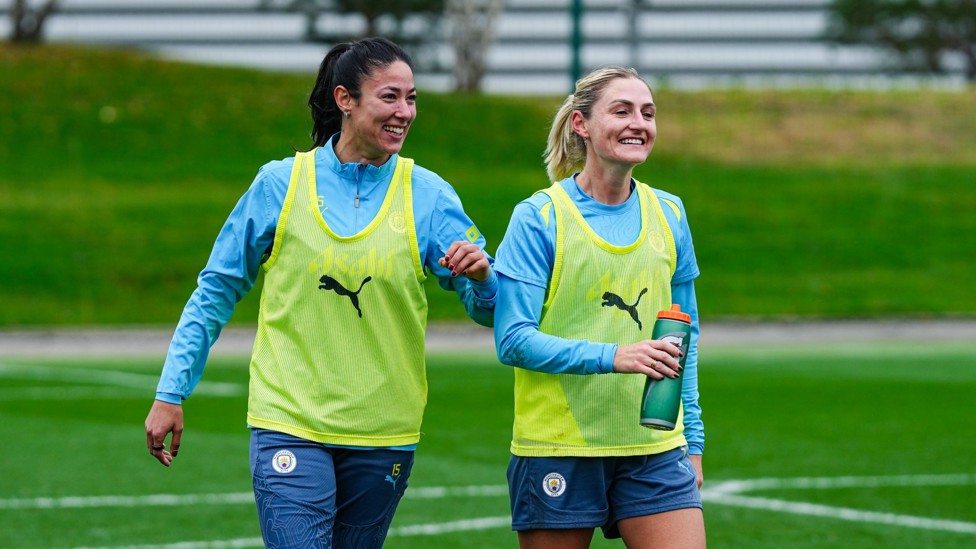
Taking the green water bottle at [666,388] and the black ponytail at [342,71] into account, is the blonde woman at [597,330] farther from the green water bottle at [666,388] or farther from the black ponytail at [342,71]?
the black ponytail at [342,71]

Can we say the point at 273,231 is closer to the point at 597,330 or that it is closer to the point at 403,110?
the point at 403,110

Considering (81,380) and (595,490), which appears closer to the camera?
(595,490)

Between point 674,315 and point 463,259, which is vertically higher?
point 463,259

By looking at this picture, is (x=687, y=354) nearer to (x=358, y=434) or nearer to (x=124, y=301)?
(x=358, y=434)

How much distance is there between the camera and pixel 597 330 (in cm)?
508

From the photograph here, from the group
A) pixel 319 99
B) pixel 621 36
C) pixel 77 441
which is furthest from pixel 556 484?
pixel 621 36

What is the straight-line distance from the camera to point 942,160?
113ft

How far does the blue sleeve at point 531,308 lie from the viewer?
4.85 meters

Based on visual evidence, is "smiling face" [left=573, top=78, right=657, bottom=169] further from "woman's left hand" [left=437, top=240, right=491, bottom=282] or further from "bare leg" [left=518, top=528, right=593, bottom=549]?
"bare leg" [left=518, top=528, right=593, bottom=549]

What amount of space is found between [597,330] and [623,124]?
0.68m

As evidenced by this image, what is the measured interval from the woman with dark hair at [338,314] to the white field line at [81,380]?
1005cm

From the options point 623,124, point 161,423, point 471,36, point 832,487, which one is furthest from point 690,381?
point 471,36

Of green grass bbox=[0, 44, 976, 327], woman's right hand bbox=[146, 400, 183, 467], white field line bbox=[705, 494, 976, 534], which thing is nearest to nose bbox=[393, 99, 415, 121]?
woman's right hand bbox=[146, 400, 183, 467]

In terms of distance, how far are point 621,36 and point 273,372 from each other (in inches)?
1575
